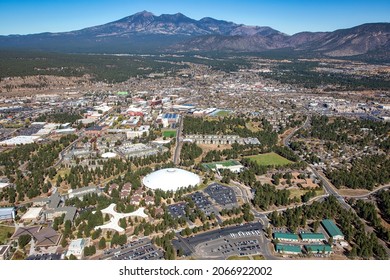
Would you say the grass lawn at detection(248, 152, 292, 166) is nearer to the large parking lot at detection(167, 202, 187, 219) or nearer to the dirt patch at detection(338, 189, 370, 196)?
the dirt patch at detection(338, 189, 370, 196)

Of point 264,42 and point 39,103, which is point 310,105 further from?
point 264,42

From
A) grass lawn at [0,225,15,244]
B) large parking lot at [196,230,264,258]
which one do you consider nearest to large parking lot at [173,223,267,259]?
large parking lot at [196,230,264,258]

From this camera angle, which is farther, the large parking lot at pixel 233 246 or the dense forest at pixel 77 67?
the dense forest at pixel 77 67

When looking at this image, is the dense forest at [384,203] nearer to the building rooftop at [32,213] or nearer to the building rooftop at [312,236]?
the building rooftop at [312,236]

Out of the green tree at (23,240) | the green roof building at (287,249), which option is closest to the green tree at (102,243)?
the green tree at (23,240)

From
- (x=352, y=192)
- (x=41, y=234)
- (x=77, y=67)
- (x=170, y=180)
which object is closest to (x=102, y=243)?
(x=41, y=234)
